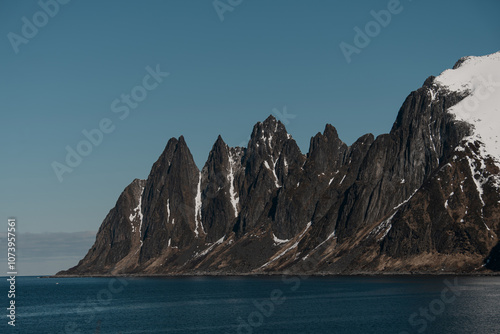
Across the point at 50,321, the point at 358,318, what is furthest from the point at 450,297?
the point at 50,321

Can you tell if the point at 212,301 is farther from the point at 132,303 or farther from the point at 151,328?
the point at 151,328

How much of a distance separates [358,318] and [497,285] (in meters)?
73.1

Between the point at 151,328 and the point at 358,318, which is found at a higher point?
the point at 151,328

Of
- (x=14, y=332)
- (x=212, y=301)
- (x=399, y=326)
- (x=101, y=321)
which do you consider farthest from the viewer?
(x=212, y=301)

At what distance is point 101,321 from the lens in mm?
132375

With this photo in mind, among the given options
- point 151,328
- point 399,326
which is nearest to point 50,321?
point 151,328

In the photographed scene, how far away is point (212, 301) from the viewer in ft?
564

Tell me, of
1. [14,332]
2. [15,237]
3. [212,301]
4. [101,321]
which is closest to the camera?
[15,237]

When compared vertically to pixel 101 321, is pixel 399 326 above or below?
below

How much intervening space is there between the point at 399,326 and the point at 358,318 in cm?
A: 1433

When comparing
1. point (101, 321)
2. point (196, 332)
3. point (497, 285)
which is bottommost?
point (497, 285)

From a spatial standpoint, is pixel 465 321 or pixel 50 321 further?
pixel 50 321

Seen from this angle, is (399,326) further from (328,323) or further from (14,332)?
(14,332)

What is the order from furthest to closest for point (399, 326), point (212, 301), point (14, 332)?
point (212, 301), point (14, 332), point (399, 326)
